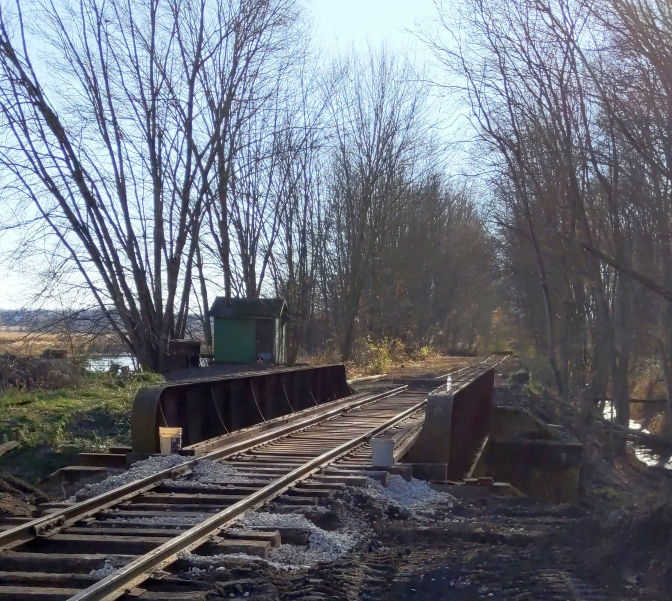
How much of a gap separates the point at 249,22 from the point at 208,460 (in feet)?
73.6

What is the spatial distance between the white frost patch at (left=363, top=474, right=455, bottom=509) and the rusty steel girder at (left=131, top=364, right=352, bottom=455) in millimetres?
3462

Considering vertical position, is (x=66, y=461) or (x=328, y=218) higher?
(x=328, y=218)

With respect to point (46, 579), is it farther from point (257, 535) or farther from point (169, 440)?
point (169, 440)

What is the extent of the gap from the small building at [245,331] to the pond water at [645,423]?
11707mm

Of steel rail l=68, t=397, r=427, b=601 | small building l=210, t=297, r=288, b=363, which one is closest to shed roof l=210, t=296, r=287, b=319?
small building l=210, t=297, r=288, b=363

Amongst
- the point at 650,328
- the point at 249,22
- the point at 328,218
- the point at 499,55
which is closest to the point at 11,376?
the point at 499,55

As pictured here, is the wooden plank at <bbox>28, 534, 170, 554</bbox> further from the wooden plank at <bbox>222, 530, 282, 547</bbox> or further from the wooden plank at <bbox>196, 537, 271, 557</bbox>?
the wooden plank at <bbox>222, 530, 282, 547</bbox>

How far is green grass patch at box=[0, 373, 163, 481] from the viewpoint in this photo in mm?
14270

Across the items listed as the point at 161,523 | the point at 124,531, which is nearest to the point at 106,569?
the point at 124,531

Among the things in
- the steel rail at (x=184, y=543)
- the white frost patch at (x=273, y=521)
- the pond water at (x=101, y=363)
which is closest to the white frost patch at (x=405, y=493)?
the steel rail at (x=184, y=543)

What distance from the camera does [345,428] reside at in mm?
17172

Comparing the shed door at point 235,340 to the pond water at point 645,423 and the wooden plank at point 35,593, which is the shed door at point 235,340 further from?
the wooden plank at point 35,593

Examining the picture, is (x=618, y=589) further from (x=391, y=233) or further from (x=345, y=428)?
(x=391, y=233)

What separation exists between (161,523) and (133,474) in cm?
282
